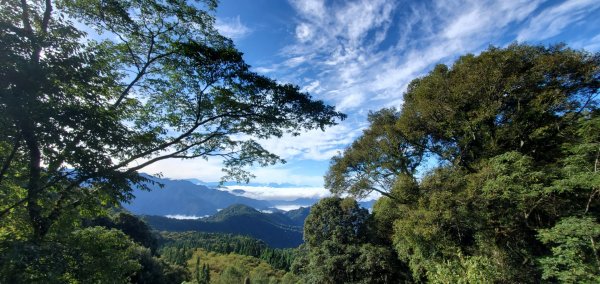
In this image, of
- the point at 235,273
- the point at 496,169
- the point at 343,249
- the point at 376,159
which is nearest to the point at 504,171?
the point at 496,169

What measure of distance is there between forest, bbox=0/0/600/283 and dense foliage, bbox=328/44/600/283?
3.2 inches

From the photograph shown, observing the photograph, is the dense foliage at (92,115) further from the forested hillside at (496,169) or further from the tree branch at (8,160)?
the forested hillside at (496,169)

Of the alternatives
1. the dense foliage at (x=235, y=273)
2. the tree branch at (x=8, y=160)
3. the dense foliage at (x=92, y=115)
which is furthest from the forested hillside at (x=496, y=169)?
the dense foliage at (x=235, y=273)

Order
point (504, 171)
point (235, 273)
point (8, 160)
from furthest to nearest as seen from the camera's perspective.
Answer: point (235, 273) < point (504, 171) < point (8, 160)

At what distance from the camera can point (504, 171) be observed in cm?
1248

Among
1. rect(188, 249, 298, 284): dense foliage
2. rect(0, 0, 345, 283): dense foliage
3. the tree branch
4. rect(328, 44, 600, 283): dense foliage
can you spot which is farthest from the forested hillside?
rect(188, 249, 298, 284): dense foliage

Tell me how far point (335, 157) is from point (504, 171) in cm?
1035

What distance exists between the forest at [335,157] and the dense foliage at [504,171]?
0.08 m

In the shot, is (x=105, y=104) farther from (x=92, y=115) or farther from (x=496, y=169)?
(x=496, y=169)

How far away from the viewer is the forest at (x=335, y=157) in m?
5.41

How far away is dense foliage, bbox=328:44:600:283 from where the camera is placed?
1115 centimetres

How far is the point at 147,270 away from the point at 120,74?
31.3 m

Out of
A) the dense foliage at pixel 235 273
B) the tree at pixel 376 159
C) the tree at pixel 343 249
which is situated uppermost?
the tree at pixel 376 159

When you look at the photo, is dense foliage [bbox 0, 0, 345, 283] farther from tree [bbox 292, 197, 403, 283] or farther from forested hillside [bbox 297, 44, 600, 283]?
tree [bbox 292, 197, 403, 283]
